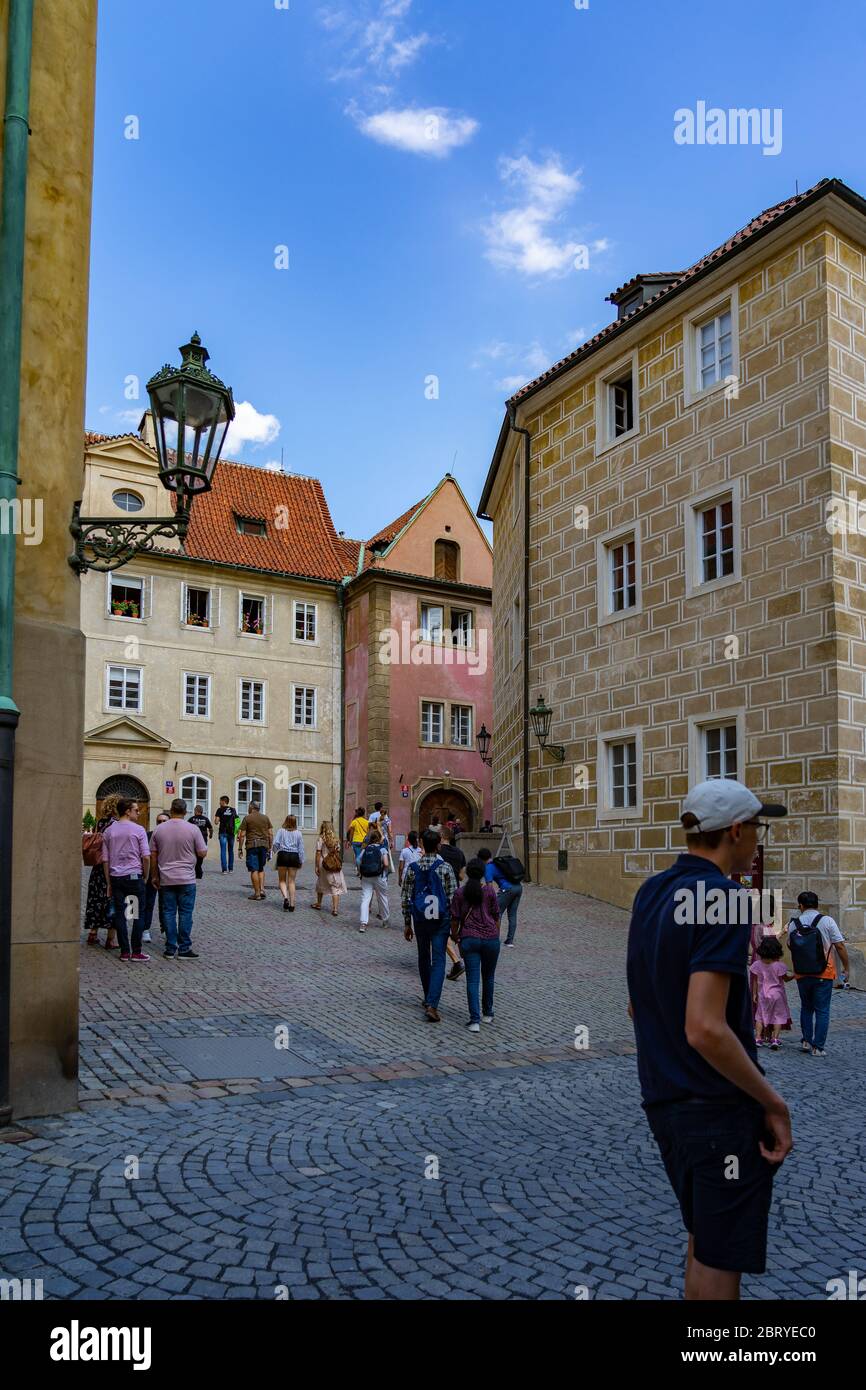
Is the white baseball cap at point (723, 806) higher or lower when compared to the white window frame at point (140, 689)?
lower

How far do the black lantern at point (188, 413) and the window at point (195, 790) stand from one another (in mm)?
27656

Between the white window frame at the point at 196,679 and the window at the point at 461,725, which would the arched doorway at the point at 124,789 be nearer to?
the white window frame at the point at 196,679

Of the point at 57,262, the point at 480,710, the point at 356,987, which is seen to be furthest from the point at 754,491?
the point at 480,710

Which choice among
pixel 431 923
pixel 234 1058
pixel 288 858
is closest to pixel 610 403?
pixel 288 858

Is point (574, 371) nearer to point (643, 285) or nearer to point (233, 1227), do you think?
point (643, 285)

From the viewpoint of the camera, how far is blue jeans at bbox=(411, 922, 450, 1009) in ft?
35.6

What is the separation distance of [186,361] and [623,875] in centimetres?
1553

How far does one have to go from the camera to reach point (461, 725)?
1566 inches

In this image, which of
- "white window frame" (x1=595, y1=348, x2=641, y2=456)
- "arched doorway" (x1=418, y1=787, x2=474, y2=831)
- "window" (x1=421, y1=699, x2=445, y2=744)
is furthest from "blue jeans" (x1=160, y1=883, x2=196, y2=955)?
"window" (x1=421, y1=699, x2=445, y2=744)

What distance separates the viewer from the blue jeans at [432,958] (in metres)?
10.9

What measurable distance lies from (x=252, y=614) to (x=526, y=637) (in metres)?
14.8

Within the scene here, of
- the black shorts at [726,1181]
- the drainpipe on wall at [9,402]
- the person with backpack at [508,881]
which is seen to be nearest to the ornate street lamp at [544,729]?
the person with backpack at [508,881]

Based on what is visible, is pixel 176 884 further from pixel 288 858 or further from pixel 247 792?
pixel 247 792

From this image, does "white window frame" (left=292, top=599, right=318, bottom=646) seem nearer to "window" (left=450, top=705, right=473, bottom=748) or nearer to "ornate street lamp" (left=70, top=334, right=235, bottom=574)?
"window" (left=450, top=705, right=473, bottom=748)
